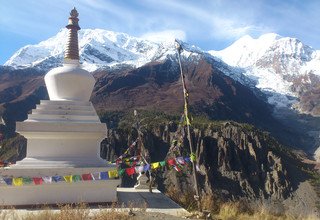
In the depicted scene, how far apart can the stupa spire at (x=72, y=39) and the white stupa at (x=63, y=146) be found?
0.40m

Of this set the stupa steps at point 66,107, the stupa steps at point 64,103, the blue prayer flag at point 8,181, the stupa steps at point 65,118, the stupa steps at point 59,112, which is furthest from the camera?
the stupa steps at point 64,103

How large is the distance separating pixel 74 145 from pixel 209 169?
94710 mm

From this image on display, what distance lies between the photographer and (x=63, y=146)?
54.3ft

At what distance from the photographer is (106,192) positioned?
15.6 metres

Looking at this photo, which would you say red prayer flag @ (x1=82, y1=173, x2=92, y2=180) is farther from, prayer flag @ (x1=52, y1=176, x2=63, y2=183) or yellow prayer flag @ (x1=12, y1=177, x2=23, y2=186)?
yellow prayer flag @ (x1=12, y1=177, x2=23, y2=186)

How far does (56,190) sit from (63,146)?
193 cm

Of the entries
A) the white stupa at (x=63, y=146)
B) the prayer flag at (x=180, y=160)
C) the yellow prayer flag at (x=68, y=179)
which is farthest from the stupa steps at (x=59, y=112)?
the prayer flag at (x=180, y=160)

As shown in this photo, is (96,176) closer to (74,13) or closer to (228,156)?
(74,13)

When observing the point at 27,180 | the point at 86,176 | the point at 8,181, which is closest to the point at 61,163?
the point at 86,176

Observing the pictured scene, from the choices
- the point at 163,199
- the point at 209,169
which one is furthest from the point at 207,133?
the point at 163,199

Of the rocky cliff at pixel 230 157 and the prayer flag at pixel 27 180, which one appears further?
the rocky cliff at pixel 230 157

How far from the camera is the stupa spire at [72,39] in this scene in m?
19.1

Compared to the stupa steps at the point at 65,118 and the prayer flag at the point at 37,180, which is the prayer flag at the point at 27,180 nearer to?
the prayer flag at the point at 37,180

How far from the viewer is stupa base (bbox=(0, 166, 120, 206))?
14.9 m
